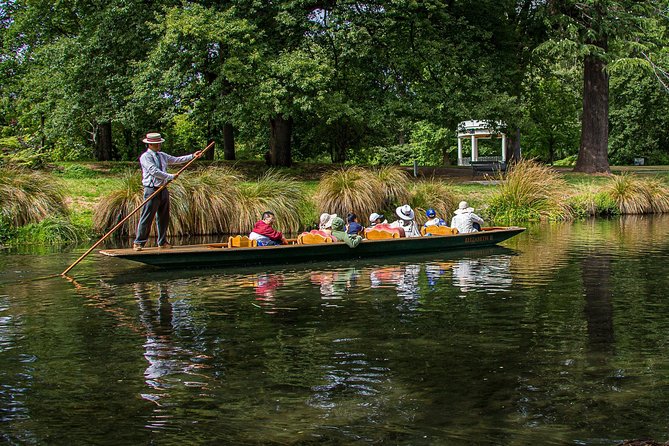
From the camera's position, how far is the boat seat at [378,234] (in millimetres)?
15672

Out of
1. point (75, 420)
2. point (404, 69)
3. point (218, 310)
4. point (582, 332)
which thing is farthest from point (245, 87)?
point (75, 420)

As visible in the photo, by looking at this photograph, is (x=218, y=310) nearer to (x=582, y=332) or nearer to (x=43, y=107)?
(x=582, y=332)

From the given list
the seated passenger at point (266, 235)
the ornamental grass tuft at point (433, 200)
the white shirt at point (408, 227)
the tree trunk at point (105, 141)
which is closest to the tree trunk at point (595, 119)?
the ornamental grass tuft at point (433, 200)

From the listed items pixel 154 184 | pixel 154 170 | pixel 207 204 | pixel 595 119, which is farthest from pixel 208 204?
pixel 595 119

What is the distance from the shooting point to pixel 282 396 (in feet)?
20.6

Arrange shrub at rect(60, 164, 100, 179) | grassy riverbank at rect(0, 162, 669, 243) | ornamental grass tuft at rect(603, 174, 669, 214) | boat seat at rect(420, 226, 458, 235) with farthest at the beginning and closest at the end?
shrub at rect(60, 164, 100, 179) < ornamental grass tuft at rect(603, 174, 669, 214) < grassy riverbank at rect(0, 162, 669, 243) < boat seat at rect(420, 226, 458, 235)

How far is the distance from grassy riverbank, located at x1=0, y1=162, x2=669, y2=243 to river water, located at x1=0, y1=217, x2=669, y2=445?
211 inches

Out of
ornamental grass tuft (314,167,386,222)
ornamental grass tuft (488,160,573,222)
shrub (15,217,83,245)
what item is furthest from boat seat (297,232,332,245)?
ornamental grass tuft (488,160,573,222)

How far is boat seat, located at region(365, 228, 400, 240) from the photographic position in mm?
15672

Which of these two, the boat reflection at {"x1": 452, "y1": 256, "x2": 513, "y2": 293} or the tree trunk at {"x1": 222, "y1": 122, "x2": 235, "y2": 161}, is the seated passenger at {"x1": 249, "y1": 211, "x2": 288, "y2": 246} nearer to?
the boat reflection at {"x1": 452, "y1": 256, "x2": 513, "y2": 293}

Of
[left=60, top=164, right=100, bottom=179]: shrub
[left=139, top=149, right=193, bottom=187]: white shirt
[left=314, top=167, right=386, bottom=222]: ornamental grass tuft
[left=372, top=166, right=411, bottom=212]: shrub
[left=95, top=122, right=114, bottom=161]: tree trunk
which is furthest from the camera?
[left=95, top=122, right=114, bottom=161]: tree trunk

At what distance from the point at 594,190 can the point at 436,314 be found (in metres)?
16.6

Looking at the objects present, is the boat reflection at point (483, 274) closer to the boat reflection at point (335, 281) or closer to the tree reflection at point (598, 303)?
the tree reflection at point (598, 303)

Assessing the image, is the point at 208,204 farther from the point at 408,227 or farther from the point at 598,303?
the point at 598,303
